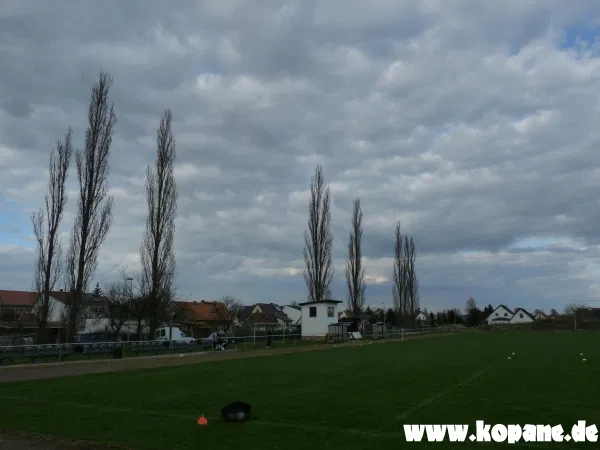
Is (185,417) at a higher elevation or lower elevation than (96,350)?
higher

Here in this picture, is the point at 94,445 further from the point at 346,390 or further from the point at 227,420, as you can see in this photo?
the point at 346,390

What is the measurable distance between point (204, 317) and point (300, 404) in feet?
263

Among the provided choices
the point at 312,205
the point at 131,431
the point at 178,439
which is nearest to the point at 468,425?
the point at 178,439

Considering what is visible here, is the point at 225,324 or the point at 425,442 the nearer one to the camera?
the point at 425,442

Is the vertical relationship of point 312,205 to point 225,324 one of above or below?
above

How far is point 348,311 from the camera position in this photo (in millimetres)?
62781

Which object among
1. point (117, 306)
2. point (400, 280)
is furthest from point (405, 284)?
point (117, 306)

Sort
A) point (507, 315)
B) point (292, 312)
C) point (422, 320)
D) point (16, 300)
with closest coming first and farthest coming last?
A: point (16, 300), point (422, 320), point (292, 312), point (507, 315)

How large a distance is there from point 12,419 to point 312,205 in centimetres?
4742

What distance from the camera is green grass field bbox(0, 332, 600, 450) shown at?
8.52m

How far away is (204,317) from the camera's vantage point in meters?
89.3

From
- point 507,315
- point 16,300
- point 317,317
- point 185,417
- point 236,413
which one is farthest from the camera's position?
point 507,315

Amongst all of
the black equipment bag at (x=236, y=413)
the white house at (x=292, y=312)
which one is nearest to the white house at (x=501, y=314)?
the white house at (x=292, y=312)

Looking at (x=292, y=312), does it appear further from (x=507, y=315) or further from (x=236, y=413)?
(x=236, y=413)
